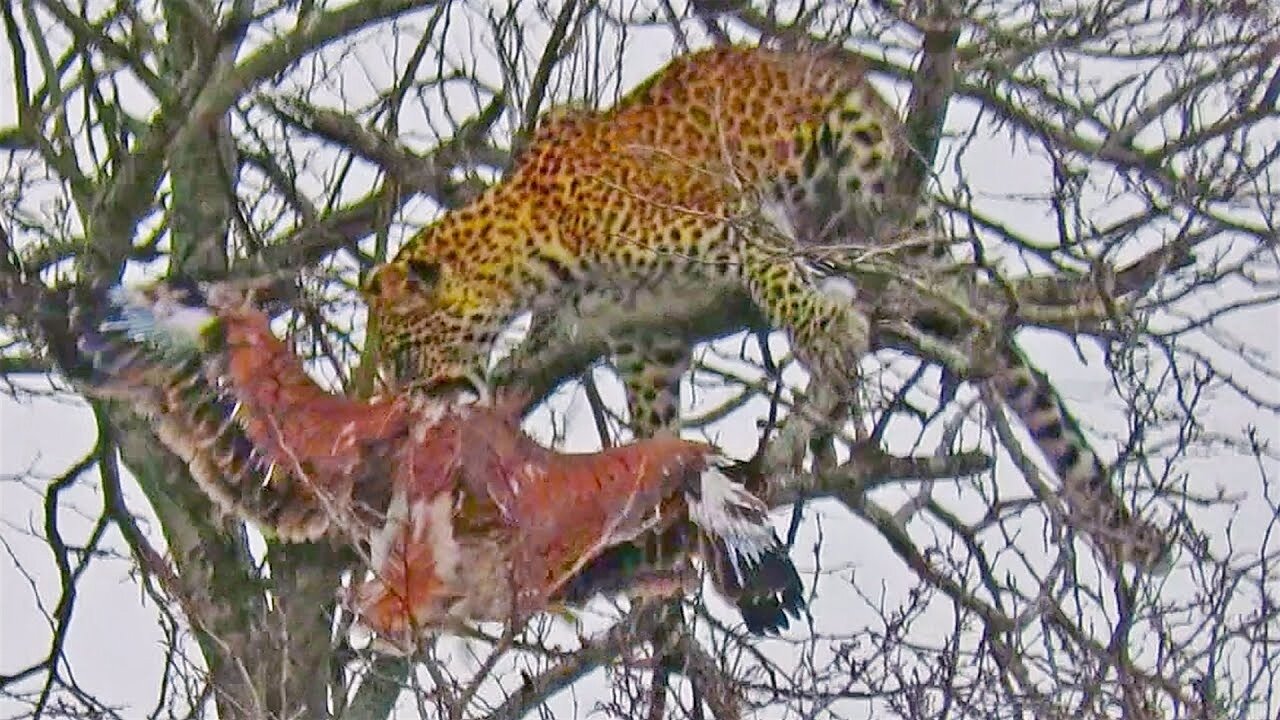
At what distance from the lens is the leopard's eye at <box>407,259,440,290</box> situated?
299 inches

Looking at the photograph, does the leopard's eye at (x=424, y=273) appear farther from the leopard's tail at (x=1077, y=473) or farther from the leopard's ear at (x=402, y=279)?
the leopard's tail at (x=1077, y=473)

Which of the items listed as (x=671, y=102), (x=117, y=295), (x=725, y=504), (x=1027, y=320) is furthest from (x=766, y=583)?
(x=671, y=102)

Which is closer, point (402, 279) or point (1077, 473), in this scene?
point (1077, 473)

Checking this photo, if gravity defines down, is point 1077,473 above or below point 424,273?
below

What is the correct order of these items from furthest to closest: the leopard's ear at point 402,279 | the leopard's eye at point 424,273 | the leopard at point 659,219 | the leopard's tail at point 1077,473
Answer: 1. the leopard's eye at point 424,273
2. the leopard's ear at point 402,279
3. the leopard at point 659,219
4. the leopard's tail at point 1077,473

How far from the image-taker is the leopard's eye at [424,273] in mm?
7594

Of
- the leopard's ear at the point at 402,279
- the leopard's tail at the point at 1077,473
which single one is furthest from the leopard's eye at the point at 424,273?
the leopard's tail at the point at 1077,473

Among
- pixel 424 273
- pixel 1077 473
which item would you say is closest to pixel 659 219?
pixel 424 273

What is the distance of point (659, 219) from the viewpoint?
7.42 m

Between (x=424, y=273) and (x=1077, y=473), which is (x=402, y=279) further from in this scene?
(x=1077, y=473)

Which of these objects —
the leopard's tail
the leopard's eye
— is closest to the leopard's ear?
the leopard's eye

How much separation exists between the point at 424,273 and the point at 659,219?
84 centimetres

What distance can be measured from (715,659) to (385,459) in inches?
40.3

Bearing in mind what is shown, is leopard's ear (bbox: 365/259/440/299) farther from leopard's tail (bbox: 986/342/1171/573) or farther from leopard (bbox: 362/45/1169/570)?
leopard's tail (bbox: 986/342/1171/573)
